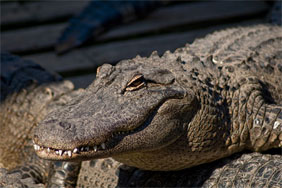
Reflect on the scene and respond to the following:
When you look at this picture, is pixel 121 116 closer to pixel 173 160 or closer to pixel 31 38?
pixel 173 160

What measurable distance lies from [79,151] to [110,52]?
2492mm

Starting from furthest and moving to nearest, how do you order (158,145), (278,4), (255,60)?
(278,4) < (255,60) < (158,145)

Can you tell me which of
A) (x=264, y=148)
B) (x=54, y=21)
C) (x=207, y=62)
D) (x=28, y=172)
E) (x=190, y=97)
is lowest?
(x=28, y=172)

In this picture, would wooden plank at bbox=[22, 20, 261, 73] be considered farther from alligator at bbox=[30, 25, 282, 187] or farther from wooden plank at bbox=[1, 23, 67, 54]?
alligator at bbox=[30, 25, 282, 187]

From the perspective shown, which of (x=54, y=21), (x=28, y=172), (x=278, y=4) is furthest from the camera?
(x=54, y=21)

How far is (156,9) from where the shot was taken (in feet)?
16.7

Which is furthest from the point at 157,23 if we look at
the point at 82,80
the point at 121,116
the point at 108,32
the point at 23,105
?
the point at 121,116

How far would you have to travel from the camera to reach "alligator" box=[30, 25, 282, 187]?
211 centimetres

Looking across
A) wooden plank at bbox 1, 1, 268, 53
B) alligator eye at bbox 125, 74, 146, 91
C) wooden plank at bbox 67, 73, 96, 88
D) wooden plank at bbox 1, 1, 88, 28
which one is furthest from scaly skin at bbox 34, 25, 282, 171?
wooden plank at bbox 1, 1, 88, 28

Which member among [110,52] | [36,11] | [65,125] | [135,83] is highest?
[36,11]

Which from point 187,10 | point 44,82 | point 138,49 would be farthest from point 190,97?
point 187,10

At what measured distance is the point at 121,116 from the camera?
2191 mm

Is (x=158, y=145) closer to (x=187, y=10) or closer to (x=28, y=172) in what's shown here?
(x=28, y=172)

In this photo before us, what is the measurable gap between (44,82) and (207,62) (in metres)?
1.38
